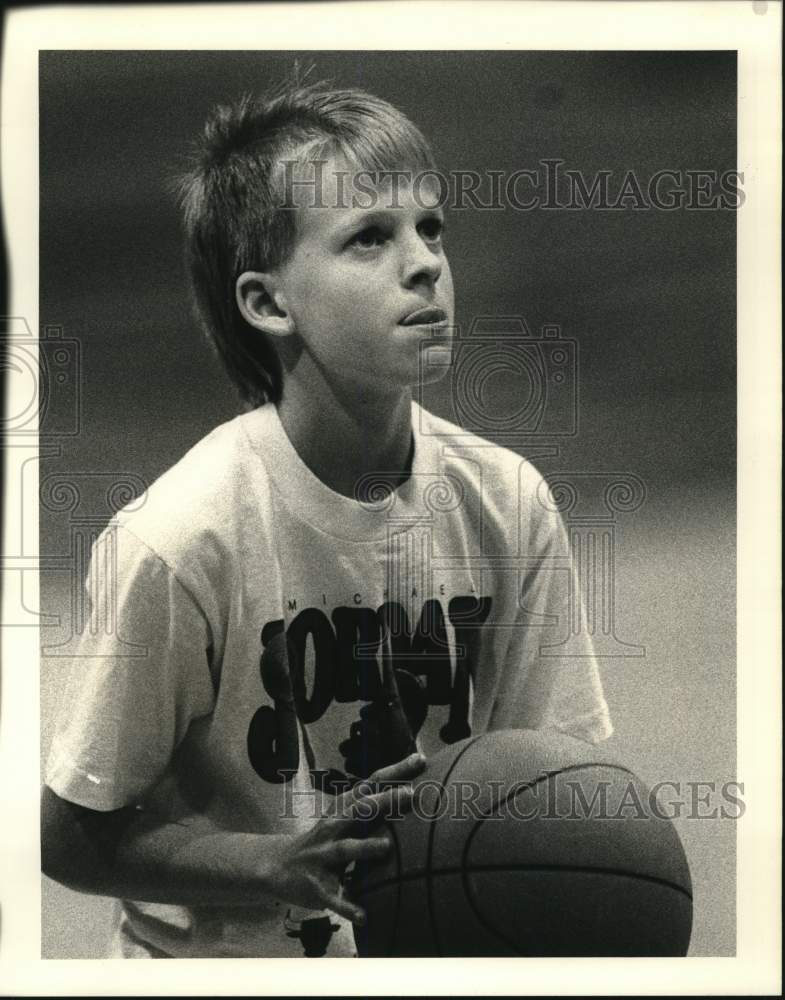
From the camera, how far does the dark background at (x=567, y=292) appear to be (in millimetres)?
2021

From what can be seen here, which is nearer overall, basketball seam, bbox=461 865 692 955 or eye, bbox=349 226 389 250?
basketball seam, bbox=461 865 692 955

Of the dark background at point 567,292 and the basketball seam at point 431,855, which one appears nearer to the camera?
the basketball seam at point 431,855

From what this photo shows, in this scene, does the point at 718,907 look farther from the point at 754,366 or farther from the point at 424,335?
the point at 424,335

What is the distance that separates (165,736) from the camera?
6.51 ft

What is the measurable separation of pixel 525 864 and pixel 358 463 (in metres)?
0.68

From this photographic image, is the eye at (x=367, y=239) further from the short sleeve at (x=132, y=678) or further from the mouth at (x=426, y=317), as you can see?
the short sleeve at (x=132, y=678)

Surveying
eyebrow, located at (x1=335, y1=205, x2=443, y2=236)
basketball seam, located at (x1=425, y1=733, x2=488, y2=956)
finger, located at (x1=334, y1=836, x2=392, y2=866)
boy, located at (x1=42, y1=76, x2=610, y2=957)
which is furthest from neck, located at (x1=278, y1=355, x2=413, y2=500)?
finger, located at (x1=334, y1=836, x2=392, y2=866)

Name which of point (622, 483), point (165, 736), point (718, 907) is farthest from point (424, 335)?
point (718, 907)

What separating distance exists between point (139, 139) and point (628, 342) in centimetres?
88

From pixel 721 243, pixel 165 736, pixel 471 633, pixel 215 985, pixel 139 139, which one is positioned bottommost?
pixel 215 985

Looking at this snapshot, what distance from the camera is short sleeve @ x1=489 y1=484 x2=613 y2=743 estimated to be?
2039 mm

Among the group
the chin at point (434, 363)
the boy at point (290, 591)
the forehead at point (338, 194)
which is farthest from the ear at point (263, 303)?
the chin at point (434, 363)

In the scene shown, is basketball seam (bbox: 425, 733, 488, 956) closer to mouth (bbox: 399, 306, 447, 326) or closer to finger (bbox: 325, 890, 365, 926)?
finger (bbox: 325, 890, 365, 926)

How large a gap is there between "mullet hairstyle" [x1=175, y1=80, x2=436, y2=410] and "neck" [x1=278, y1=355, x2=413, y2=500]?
5cm
